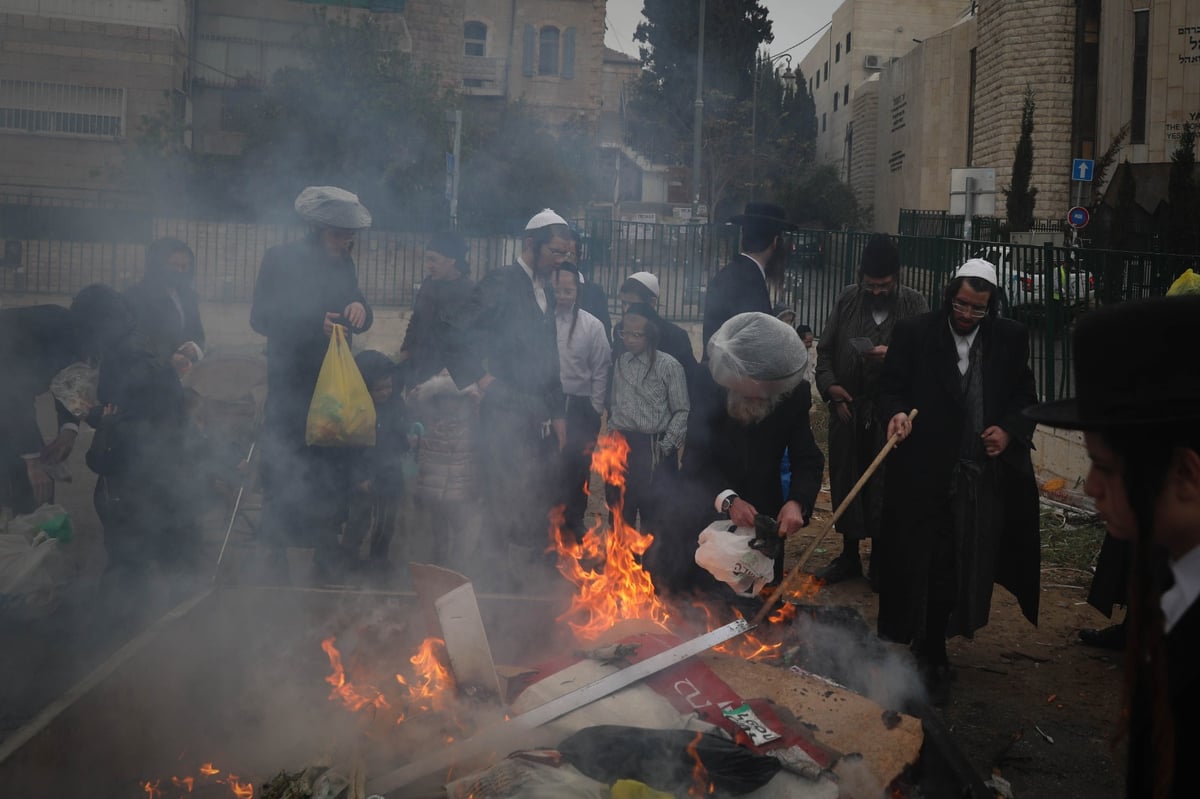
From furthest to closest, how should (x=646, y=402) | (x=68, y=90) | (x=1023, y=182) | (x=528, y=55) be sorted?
(x=528, y=55), (x=68, y=90), (x=1023, y=182), (x=646, y=402)

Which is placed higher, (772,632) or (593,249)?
(593,249)

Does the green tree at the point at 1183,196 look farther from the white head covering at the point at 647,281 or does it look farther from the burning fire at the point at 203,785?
the burning fire at the point at 203,785

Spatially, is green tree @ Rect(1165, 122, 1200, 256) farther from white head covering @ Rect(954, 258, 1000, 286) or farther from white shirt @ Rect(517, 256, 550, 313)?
white shirt @ Rect(517, 256, 550, 313)

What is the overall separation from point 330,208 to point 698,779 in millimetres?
3842

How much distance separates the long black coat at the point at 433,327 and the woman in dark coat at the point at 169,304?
1.42m

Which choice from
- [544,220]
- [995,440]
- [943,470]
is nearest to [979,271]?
[995,440]

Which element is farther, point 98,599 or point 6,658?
point 98,599

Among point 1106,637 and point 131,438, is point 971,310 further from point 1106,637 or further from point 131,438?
point 131,438

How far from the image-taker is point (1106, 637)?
19.1ft

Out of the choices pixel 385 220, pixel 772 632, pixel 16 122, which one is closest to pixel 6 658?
pixel 772 632

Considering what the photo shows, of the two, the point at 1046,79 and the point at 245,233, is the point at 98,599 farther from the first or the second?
the point at 1046,79

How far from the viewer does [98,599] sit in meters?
5.33

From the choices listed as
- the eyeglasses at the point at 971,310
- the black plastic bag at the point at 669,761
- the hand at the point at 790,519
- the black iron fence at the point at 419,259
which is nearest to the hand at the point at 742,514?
the hand at the point at 790,519

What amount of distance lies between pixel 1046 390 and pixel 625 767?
7676 millimetres
